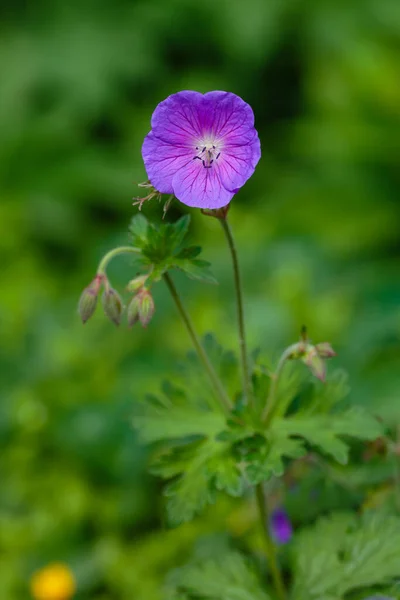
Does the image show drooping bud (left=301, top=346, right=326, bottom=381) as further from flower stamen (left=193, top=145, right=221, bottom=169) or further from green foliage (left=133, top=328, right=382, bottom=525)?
flower stamen (left=193, top=145, right=221, bottom=169)

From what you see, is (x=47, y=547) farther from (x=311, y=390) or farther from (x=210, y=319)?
(x=311, y=390)

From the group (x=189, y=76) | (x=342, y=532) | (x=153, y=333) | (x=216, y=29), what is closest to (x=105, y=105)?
(x=189, y=76)

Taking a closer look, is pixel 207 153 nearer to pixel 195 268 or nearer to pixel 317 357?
pixel 195 268

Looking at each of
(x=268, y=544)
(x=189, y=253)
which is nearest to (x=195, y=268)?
(x=189, y=253)

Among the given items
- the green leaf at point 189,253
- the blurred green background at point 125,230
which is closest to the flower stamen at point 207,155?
the green leaf at point 189,253

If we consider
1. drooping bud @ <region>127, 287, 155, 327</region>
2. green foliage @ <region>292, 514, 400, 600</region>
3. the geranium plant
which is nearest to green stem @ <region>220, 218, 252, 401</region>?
the geranium plant

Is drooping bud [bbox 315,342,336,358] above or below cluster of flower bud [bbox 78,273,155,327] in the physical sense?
below
